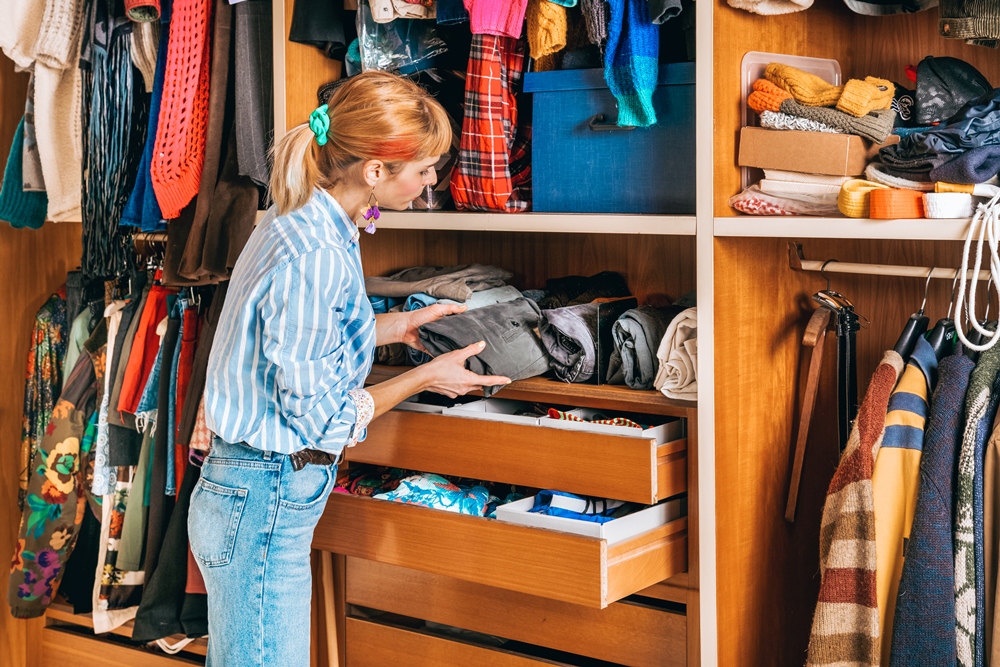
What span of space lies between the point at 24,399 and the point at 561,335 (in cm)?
164

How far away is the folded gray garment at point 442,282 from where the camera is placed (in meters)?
2.06

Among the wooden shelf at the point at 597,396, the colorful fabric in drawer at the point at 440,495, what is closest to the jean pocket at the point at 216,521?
the colorful fabric in drawer at the point at 440,495

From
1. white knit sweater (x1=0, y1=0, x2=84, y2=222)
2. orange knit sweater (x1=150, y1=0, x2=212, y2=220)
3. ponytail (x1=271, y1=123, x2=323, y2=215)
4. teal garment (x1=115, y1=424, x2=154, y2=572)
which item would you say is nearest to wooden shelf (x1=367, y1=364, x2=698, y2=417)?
ponytail (x1=271, y1=123, x2=323, y2=215)

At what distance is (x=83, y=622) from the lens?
107 inches

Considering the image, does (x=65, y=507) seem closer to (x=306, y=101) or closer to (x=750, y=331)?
(x=306, y=101)

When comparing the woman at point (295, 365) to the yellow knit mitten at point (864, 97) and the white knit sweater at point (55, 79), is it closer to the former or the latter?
the yellow knit mitten at point (864, 97)

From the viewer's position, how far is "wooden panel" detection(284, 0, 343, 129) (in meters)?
2.14

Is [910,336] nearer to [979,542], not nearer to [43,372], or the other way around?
[979,542]

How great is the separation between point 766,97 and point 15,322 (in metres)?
2.07

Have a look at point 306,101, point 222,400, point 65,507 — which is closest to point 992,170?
point 222,400

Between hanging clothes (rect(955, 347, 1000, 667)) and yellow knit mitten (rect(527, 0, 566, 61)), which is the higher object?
yellow knit mitten (rect(527, 0, 566, 61))

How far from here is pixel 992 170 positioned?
4.85ft

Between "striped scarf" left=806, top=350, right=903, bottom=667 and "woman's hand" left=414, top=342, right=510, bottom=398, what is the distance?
59cm

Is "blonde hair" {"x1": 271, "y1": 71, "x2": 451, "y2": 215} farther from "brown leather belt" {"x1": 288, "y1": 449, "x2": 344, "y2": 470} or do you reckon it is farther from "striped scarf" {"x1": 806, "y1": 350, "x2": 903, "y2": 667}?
"striped scarf" {"x1": 806, "y1": 350, "x2": 903, "y2": 667}
